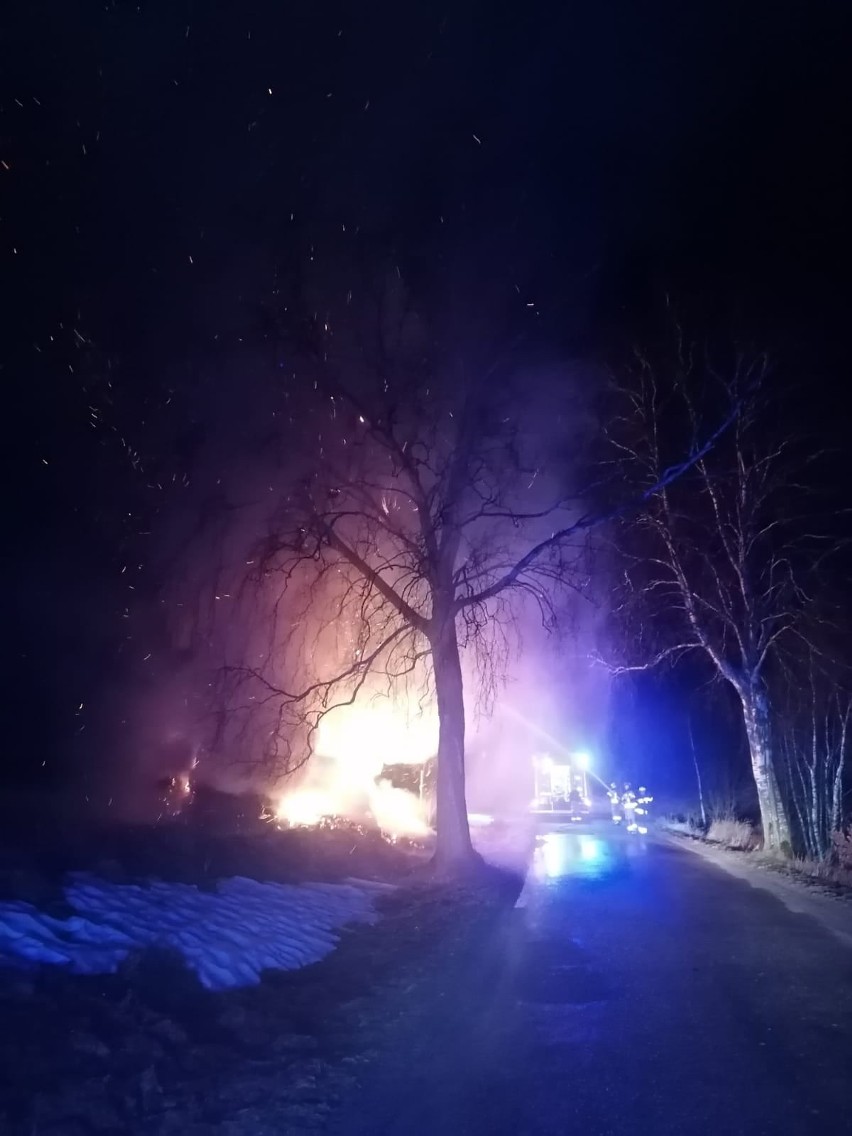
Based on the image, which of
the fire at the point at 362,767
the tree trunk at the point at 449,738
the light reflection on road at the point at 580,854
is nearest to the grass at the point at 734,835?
the light reflection on road at the point at 580,854

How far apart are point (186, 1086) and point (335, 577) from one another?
11793 mm

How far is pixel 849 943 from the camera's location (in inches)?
362

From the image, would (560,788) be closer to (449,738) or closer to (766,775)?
(766,775)

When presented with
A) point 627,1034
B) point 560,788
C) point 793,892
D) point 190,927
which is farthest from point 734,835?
point 627,1034

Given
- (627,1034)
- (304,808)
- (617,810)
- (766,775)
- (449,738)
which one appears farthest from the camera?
(617,810)

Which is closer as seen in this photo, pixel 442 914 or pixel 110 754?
pixel 442 914

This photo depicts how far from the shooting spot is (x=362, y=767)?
22.7m

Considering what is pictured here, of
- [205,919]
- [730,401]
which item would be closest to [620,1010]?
[205,919]

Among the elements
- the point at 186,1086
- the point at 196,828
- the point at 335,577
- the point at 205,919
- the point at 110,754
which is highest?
the point at 335,577

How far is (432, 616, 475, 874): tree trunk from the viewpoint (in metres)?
15.0

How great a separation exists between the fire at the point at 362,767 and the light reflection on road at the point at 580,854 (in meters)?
3.23

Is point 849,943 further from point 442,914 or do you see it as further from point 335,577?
point 335,577

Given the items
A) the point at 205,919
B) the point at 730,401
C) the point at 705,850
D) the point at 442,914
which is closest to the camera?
the point at 205,919

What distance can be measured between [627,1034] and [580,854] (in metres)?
14.1
